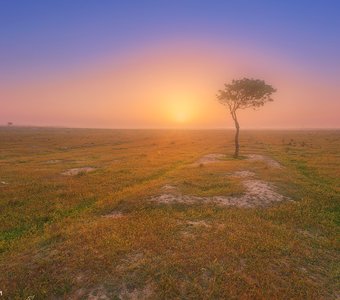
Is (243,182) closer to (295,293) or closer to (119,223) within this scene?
(119,223)

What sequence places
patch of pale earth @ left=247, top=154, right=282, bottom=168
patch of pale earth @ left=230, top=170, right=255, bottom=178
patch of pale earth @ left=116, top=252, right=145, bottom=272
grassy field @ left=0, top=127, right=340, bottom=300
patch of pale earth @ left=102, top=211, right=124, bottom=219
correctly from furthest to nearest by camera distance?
1. patch of pale earth @ left=247, top=154, right=282, bottom=168
2. patch of pale earth @ left=230, top=170, right=255, bottom=178
3. patch of pale earth @ left=102, top=211, right=124, bottom=219
4. patch of pale earth @ left=116, top=252, right=145, bottom=272
5. grassy field @ left=0, top=127, right=340, bottom=300

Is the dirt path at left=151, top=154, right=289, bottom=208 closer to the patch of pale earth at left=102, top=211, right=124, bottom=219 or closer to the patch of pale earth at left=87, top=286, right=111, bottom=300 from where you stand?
the patch of pale earth at left=102, top=211, right=124, bottom=219

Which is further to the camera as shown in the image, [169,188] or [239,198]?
[169,188]

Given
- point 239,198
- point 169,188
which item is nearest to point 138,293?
point 239,198

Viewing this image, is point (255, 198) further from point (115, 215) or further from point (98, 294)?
point (98, 294)

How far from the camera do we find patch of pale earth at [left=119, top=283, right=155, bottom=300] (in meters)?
9.05

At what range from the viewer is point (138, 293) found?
9.23m

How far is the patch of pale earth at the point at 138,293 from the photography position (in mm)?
9047

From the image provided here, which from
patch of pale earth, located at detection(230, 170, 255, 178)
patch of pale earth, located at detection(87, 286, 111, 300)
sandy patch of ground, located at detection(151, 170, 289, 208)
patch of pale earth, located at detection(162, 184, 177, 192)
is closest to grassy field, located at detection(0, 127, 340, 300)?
patch of pale earth, located at detection(87, 286, 111, 300)

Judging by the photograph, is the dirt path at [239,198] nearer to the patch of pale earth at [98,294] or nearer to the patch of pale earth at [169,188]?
the patch of pale earth at [169,188]

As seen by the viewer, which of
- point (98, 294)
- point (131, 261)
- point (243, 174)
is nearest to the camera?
point (98, 294)

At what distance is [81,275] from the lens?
33.4 feet

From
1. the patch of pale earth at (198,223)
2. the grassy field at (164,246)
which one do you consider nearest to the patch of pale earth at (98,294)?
the grassy field at (164,246)

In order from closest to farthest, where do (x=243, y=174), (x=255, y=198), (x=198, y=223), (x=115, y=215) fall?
(x=198, y=223)
(x=115, y=215)
(x=255, y=198)
(x=243, y=174)
